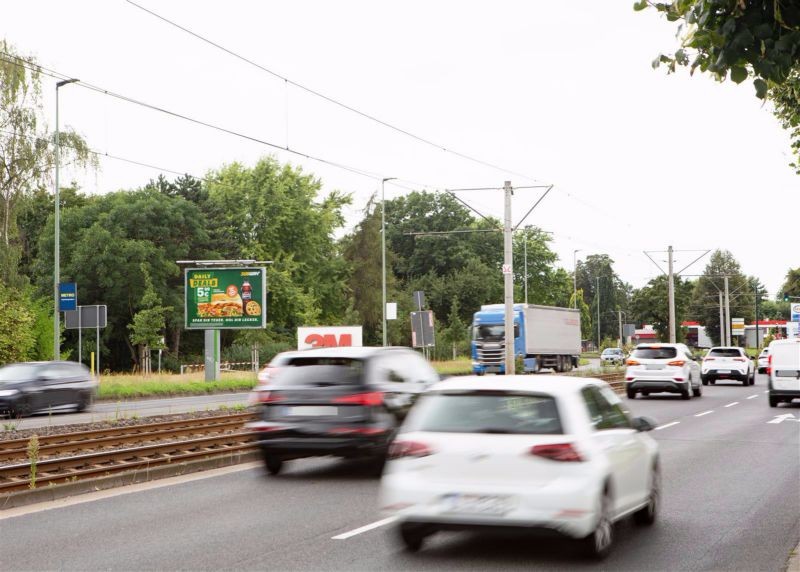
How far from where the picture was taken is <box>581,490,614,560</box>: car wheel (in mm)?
7898

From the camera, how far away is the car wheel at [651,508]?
9.55 meters

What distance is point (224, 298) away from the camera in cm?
4266

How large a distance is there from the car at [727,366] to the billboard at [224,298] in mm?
17838

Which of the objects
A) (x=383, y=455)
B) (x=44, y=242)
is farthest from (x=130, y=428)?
(x=44, y=242)

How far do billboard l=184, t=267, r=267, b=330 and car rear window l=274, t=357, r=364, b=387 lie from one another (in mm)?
29241

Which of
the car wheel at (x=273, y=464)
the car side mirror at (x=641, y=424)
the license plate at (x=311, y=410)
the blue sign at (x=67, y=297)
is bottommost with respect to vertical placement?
the car wheel at (x=273, y=464)

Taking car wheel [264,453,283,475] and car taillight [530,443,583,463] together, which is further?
car wheel [264,453,283,475]

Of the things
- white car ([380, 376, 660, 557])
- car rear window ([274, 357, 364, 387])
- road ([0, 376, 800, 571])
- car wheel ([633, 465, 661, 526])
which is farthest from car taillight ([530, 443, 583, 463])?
car rear window ([274, 357, 364, 387])

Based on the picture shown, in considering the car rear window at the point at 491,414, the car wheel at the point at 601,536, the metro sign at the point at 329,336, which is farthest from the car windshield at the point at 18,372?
the car wheel at the point at 601,536

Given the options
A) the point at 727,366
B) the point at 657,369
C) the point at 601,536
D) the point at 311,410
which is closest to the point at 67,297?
the point at 657,369

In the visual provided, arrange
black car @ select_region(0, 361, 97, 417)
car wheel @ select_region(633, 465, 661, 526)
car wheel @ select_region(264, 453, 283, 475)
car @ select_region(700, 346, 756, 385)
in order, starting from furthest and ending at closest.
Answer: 1. car @ select_region(700, 346, 756, 385)
2. black car @ select_region(0, 361, 97, 417)
3. car wheel @ select_region(264, 453, 283, 475)
4. car wheel @ select_region(633, 465, 661, 526)

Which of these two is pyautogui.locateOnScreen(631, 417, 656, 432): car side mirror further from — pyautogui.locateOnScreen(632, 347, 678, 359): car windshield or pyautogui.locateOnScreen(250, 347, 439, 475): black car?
pyautogui.locateOnScreen(632, 347, 678, 359): car windshield

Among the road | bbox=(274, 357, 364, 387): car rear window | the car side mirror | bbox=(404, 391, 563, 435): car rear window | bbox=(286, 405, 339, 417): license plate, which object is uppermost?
bbox=(274, 357, 364, 387): car rear window

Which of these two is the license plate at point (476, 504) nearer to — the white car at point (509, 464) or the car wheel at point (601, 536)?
the white car at point (509, 464)
